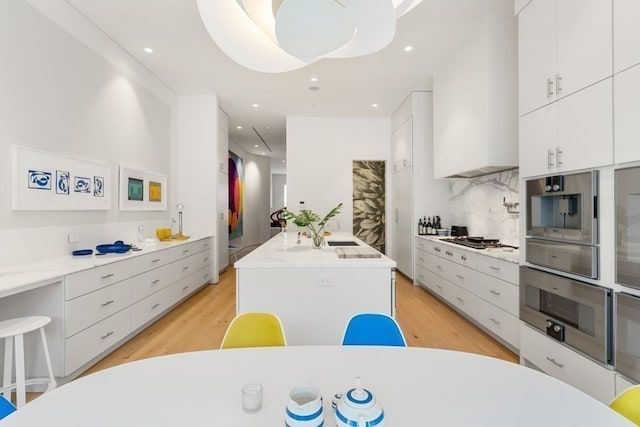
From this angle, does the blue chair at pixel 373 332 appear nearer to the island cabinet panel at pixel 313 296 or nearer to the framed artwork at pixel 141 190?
the island cabinet panel at pixel 313 296

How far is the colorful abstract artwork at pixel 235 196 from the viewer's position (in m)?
7.58

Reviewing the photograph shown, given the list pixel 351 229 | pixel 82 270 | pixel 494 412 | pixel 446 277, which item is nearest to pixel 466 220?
pixel 446 277

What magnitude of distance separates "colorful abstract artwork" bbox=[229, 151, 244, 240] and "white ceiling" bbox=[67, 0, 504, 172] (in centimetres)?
170

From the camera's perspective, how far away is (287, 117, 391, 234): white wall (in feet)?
19.9

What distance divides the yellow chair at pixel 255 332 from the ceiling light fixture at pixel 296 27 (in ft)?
4.15

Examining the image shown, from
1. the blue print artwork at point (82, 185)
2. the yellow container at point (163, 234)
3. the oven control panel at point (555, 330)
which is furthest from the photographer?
the yellow container at point (163, 234)

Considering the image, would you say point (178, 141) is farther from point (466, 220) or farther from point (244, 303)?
Answer: point (466, 220)

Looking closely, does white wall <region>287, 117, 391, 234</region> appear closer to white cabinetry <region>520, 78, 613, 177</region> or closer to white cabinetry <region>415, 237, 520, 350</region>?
white cabinetry <region>415, 237, 520, 350</region>

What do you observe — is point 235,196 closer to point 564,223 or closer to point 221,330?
point 221,330

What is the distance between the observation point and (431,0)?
2701 mm

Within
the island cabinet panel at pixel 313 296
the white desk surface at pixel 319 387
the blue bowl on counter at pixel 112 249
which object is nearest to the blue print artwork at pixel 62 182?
the blue bowl on counter at pixel 112 249

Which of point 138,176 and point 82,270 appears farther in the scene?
point 138,176

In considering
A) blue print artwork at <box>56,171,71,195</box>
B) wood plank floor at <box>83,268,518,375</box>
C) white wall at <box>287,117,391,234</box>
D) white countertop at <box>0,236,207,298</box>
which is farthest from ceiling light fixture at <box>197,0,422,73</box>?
white wall at <box>287,117,391,234</box>

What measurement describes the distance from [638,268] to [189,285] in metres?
4.39
